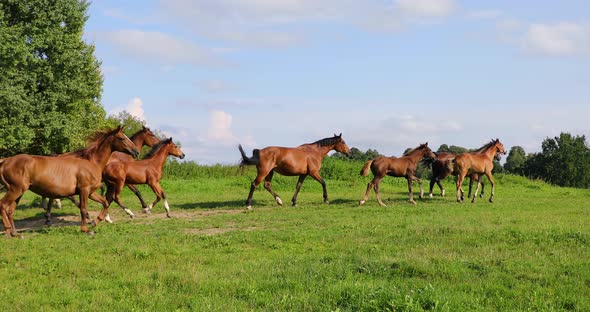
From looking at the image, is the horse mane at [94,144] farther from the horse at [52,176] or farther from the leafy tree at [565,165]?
the leafy tree at [565,165]

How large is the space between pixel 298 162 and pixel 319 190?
8.16m

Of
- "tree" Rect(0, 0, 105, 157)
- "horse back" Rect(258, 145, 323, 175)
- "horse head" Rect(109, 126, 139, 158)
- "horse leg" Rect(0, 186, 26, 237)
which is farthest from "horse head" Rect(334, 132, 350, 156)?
"tree" Rect(0, 0, 105, 157)

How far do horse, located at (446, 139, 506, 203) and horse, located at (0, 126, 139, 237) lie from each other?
13.4 m

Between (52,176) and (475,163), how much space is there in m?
15.8

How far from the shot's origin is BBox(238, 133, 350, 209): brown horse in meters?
18.6

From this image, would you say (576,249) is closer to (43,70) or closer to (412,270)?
(412,270)

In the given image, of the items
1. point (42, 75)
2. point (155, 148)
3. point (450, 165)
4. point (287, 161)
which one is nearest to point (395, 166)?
point (450, 165)

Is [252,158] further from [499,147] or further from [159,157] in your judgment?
[499,147]

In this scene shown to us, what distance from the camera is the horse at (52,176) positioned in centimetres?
1118

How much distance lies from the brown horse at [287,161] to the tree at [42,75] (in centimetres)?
1263

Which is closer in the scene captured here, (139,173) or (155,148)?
(139,173)

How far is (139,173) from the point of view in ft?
51.8

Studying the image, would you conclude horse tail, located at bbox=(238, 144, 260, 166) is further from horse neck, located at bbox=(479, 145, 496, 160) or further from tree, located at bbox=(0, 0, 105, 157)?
tree, located at bbox=(0, 0, 105, 157)

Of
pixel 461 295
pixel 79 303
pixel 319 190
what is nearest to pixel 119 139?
pixel 79 303
